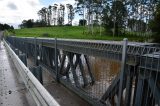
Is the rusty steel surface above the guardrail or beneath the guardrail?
Answer: beneath

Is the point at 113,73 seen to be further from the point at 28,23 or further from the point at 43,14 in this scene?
the point at 28,23

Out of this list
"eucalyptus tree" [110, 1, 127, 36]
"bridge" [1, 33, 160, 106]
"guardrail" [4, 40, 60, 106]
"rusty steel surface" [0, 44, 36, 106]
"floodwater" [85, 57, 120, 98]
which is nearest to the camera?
"guardrail" [4, 40, 60, 106]

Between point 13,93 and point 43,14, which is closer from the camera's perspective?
point 13,93

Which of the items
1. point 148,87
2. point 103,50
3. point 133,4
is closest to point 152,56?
point 148,87

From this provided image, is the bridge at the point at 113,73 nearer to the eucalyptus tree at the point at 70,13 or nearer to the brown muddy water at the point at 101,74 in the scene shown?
the brown muddy water at the point at 101,74

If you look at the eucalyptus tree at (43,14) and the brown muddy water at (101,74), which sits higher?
the eucalyptus tree at (43,14)

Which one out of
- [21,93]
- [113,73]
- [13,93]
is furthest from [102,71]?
[13,93]

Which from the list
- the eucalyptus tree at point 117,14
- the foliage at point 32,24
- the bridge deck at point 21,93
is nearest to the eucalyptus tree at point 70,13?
the foliage at point 32,24

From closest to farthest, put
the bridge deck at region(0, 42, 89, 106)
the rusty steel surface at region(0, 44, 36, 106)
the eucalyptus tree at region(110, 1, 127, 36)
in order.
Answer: the rusty steel surface at region(0, 44, 36, 106)
the bridge deck at region(0, 42, 89, 106)
the eucalyptus tree at region(110, 1, 127, 36)

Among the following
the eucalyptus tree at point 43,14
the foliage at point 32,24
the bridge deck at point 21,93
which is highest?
the eucalyptus tree at point 43,14

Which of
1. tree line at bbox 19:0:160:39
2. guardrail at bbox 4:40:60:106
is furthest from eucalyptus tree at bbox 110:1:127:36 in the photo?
guardrail at bbox 4:40:60:106

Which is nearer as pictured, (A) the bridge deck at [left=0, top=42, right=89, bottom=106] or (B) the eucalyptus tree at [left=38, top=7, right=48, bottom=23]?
(A) the bridge deck at [left=0, top=42, right=89, bottom=106]

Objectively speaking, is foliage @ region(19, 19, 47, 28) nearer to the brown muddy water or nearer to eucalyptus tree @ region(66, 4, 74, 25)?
eucalyptus tree @ region(66, 4, 74, 25)

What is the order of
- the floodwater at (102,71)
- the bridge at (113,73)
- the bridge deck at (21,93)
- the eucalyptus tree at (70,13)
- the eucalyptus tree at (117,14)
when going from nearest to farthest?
the bridge at (113,73), the bridge deck at (21,93), the floodwater at (102,71), the eucalyptus tree at (117,14), the eucalyptus tree at (70,13)
